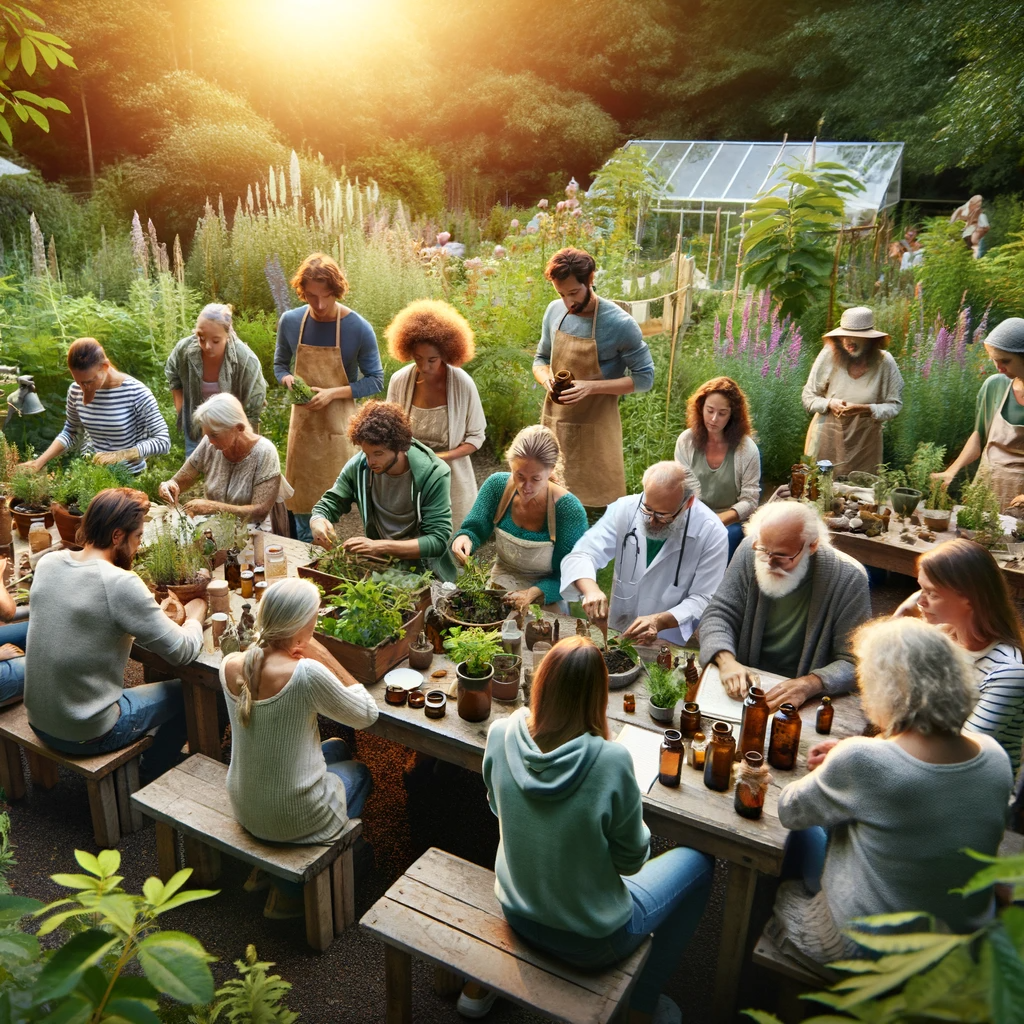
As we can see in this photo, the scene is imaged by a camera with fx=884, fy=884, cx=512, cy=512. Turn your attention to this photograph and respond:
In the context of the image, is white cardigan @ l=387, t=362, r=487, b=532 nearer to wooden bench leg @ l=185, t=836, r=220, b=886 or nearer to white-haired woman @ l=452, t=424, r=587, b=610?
white-haired woman @ l=452, t=424, r=587, b=610

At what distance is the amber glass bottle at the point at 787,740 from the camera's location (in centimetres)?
287

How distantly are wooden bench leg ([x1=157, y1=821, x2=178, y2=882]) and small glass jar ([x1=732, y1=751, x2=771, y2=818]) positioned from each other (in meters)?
2.10

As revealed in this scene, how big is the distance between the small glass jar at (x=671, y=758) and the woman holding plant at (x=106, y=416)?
386cm

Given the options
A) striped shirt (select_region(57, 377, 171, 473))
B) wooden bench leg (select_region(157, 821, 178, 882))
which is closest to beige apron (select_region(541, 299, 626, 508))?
striped shirt (select_region(57, 377, 171, 473))

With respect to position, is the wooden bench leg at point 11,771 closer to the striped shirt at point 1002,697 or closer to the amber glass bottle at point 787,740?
the amber glass bottle at point 787,740

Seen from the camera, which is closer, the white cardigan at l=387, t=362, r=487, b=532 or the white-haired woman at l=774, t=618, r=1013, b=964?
the white-haired woman at l=774, t=618, r=1013, b=964

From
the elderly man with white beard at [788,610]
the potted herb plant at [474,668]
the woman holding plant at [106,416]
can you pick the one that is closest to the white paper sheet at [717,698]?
the elderly man with white beard at [788,610]

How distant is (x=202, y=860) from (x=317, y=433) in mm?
2777

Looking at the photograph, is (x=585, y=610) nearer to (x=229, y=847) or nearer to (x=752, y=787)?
(x=752, y=787)

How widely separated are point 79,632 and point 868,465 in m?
5.09

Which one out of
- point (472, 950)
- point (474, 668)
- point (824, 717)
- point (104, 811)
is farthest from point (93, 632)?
point (824, 717)

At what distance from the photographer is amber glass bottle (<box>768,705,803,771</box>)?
9.41 feet

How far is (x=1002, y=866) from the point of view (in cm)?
79

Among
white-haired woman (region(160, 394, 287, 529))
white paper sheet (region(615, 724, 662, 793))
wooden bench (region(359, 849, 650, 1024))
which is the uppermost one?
white-haired woman (region(160, 394, 287, 529))
